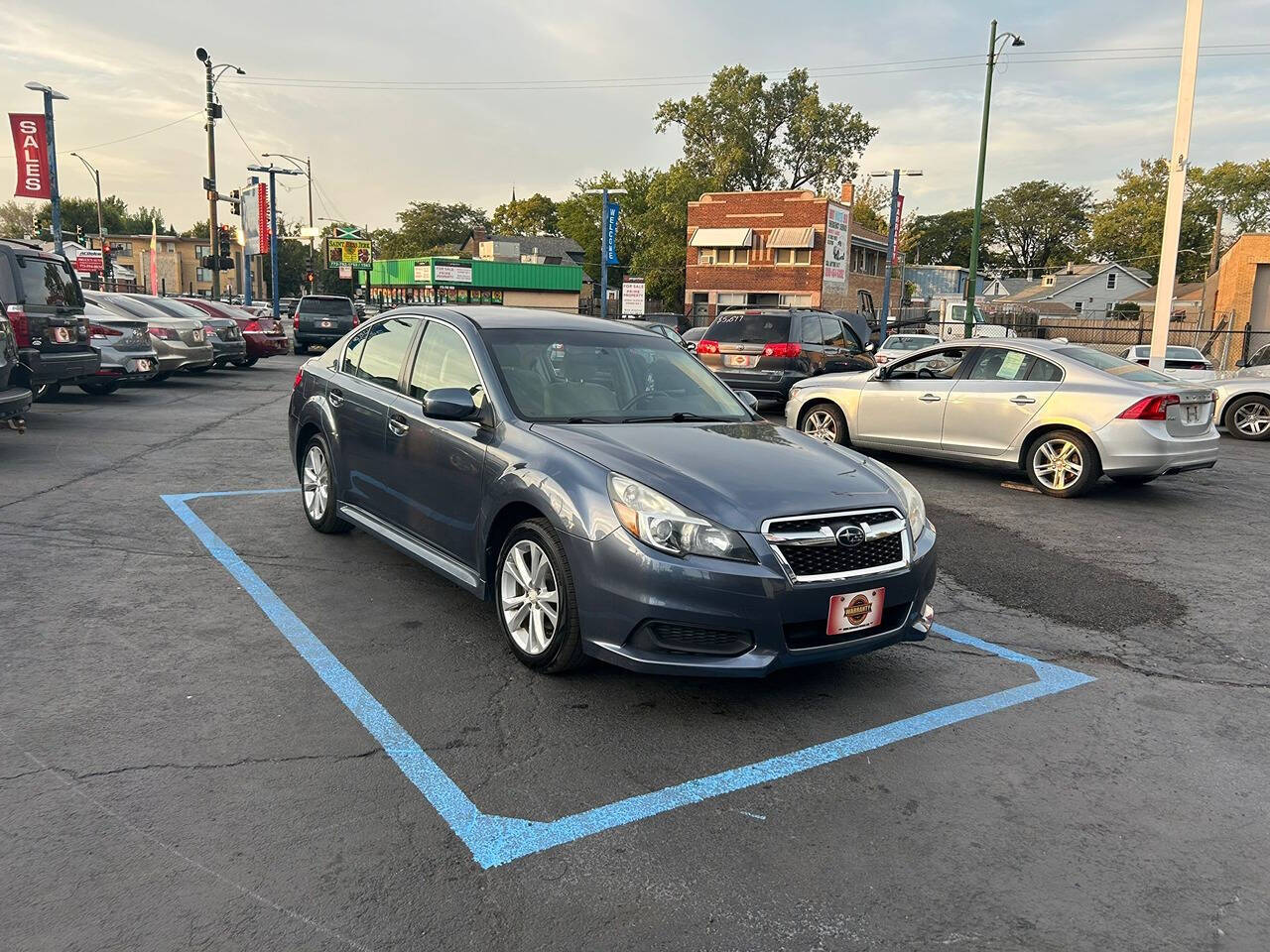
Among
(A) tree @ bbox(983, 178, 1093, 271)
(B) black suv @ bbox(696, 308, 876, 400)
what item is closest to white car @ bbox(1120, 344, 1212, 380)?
(B) black suv @ bbox(696, 308, 876, 400)

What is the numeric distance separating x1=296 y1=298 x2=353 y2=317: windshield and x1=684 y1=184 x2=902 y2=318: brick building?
79.5ft

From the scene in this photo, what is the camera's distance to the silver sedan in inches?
332

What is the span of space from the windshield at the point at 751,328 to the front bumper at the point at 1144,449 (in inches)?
251

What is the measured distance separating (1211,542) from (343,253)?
8033 cm

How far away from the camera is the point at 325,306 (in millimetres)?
27125

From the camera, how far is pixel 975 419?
30.6 ft

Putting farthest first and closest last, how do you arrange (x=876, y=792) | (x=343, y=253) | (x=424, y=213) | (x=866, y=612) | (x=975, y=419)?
(x=424, y=213) → (x=343, y=253) → (x=975, y=419) → (x=866, y=612) → (x=876, y=792)

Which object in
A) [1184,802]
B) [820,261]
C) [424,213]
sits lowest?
[1184,802]

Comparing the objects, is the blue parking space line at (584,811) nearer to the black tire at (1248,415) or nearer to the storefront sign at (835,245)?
the black tire at (1248,415)

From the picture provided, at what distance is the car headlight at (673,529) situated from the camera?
3.62 meters

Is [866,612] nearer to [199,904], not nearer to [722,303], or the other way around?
[199,904]

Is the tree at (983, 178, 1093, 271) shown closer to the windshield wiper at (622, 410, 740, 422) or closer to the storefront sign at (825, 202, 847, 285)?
the storefront sign at (825, 202, 847, 285)

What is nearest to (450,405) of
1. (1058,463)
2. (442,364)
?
(442,364)

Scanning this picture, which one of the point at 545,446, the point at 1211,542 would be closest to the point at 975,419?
the point at 1211,542
